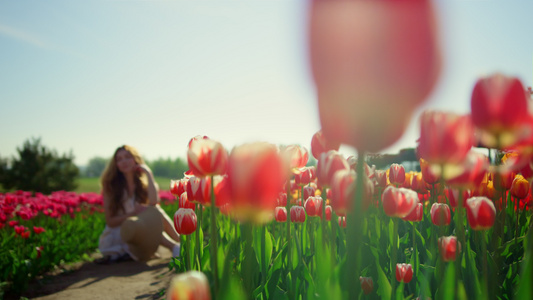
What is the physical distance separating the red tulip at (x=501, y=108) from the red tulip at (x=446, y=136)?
7 cm

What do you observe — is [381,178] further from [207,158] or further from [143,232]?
[143,232]

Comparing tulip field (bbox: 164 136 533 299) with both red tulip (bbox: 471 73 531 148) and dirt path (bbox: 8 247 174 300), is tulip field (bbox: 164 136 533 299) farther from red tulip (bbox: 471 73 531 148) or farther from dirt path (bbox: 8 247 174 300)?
dirt path (bbox: 8 247 174 300)

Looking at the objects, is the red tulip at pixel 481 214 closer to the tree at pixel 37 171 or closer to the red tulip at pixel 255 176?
the red tulip at pixel 255 176

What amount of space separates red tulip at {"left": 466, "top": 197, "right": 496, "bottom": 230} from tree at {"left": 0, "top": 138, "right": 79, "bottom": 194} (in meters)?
23.4

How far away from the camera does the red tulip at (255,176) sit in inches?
26.8

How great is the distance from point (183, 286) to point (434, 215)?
1.31 meters

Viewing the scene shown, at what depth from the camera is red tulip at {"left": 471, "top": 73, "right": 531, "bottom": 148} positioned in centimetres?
63

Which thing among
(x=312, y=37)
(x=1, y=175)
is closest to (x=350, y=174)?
(x=312, y=37)

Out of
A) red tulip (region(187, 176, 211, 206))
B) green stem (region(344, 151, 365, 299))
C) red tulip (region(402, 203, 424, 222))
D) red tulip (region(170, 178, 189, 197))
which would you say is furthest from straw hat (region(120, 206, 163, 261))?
green stem (region(344, 151, 365, 299))

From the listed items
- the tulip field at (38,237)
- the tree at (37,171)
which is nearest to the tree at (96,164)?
the tree at (37,171)

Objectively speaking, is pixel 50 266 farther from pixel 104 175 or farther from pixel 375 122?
pixel 375 122

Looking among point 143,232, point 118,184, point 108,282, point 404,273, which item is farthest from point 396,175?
point 118,184

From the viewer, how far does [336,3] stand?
484 mm

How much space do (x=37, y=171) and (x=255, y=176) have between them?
78.8 ft
